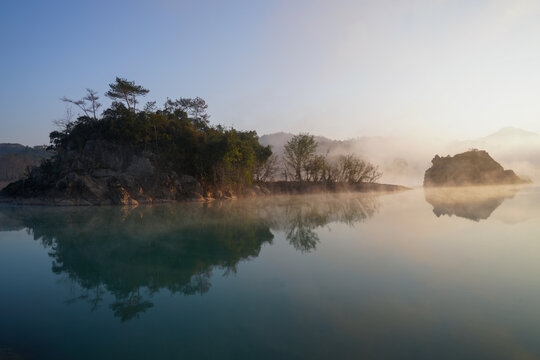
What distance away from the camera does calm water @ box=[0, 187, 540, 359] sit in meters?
3.16

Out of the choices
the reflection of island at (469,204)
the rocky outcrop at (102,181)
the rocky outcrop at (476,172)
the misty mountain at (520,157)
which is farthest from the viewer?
the misty mountain at (520,157)

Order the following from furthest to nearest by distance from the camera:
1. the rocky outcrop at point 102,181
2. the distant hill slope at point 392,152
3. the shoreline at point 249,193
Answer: the distant hill slope at point 392,152 → the rocky outcrop at point 102,181 → the shoreline at point 249,193

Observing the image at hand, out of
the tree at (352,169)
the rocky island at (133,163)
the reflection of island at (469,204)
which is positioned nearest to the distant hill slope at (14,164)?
the rocky island at (133,163)

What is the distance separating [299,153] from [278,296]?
3069cm

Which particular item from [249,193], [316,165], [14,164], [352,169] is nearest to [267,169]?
[249,193]

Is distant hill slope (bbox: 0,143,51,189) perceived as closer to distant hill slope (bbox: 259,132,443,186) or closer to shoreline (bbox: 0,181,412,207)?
shoreline (bbox: 0,181,412,207)

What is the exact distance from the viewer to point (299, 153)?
34.6 metres

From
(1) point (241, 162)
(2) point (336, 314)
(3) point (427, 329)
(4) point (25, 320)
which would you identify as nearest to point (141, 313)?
(4) point (25, 320)

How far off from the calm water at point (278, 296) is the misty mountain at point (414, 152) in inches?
1746

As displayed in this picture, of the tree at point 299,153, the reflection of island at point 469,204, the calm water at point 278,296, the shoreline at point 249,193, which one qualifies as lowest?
the calm water at point 278,296

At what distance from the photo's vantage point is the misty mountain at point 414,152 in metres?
63.2

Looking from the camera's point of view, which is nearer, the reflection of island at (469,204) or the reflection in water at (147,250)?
the reflection in water at (147,250)

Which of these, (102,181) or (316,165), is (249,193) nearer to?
(316,165)

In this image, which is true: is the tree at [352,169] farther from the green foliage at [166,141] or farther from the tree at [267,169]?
the green foliage at [166,141]
